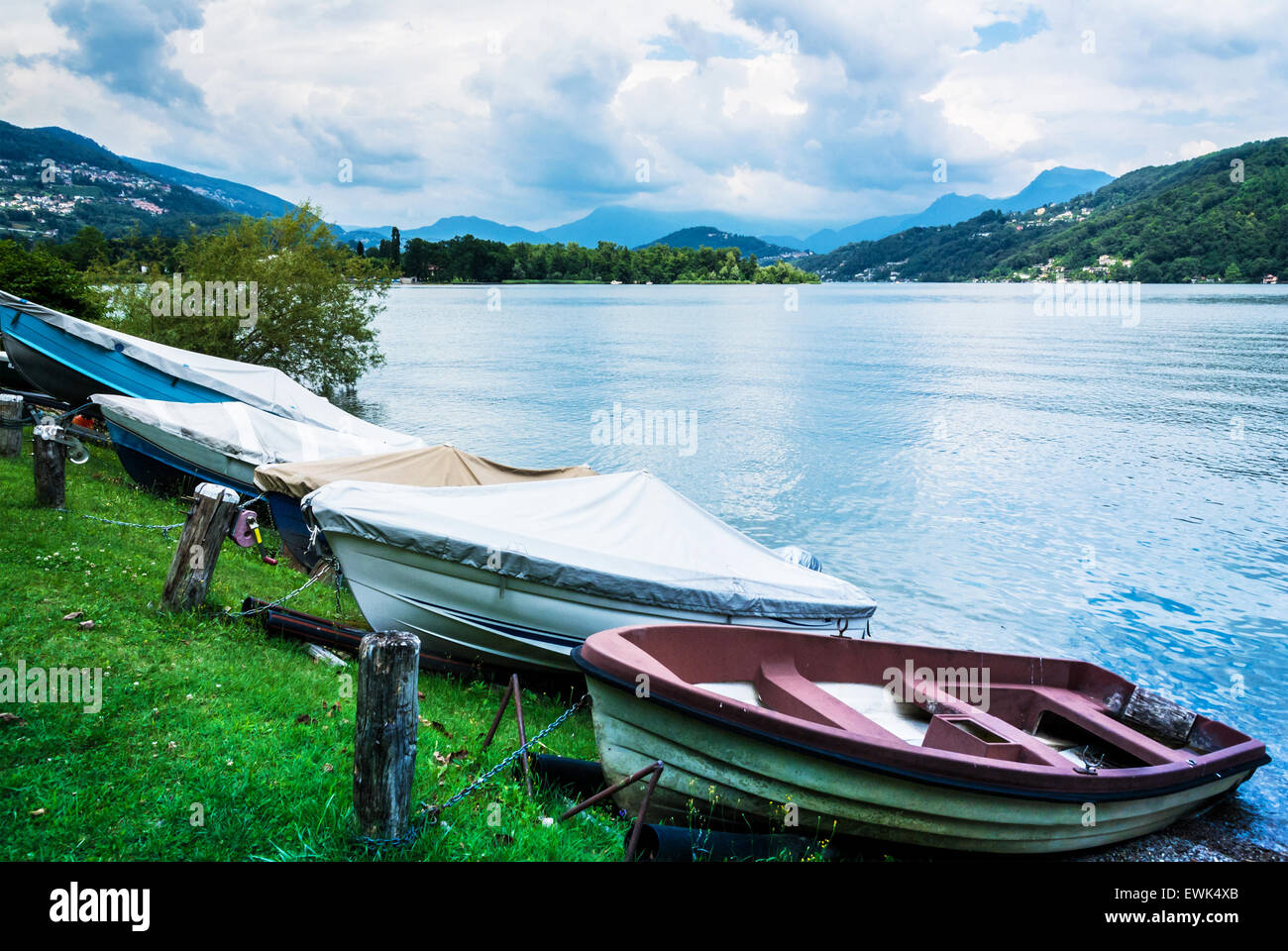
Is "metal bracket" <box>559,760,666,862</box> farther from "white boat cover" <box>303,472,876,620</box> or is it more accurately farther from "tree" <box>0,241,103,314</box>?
"tree" <box>0,241,103,314</box>

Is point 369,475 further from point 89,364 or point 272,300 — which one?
point 272,300

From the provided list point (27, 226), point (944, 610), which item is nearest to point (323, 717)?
point (944, 610)

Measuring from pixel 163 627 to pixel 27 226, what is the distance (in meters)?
117

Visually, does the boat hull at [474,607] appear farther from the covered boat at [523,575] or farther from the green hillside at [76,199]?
the green hillside at [76,199]

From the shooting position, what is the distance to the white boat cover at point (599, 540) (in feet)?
31.2

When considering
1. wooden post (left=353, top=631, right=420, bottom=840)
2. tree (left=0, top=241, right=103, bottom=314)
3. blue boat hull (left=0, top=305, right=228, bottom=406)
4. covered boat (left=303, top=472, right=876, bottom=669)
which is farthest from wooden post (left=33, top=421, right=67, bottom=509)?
tree (left=0, top=241, right=103, bottom=314)

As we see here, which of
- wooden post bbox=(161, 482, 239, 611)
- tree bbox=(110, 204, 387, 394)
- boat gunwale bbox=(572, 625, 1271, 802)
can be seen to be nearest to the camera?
boat gunwale bbox=(572, 625, 1271, 802)

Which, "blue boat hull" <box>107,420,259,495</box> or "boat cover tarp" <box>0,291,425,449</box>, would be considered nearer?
"blue boat hull" <box>107,420,259,495</box>

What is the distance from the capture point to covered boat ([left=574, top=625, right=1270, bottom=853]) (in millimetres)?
6535

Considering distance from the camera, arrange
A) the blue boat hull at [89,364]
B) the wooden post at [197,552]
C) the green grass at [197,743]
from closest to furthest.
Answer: the green grass at [197,743]
the wooden post at [197,552]
the blue boat hull at [89,364]

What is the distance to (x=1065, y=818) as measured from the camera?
23.7 ft

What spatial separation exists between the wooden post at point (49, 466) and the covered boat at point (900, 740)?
8.98 meters

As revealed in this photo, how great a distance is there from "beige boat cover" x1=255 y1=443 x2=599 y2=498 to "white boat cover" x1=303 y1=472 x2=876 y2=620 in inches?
54.3

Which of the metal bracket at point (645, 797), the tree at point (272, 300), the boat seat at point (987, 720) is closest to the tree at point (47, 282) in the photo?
the tree at point (272, 300)
